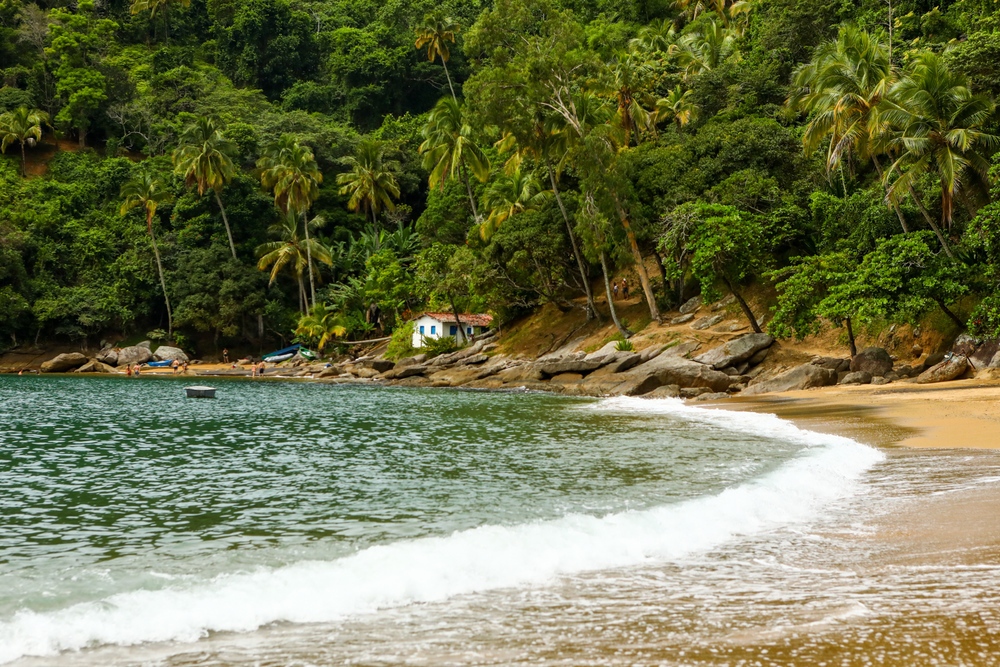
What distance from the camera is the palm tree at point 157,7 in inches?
3438

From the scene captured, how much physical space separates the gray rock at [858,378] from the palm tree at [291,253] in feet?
138

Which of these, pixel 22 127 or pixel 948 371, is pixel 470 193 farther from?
pixel 22 127

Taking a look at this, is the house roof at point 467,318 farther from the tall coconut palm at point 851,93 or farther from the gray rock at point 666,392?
the tall coconut palm at point 851,93

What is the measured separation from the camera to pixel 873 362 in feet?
90.1

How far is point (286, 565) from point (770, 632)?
4.59m

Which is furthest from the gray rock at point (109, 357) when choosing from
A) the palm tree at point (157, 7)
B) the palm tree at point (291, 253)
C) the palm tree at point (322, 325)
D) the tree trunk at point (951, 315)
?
the tree trunk at point (951, 315)

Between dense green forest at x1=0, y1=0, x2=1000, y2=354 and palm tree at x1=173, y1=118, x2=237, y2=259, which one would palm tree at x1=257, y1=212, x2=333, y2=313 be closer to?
dense green forest at x1=0, y1=0, x2=1000, y2=354

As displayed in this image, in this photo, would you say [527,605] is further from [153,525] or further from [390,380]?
[390,380]

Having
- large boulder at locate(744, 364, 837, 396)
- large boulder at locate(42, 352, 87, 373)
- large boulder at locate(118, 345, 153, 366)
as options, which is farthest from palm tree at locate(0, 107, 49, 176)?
→ large boulder at locate(744, 364, 837, 396)

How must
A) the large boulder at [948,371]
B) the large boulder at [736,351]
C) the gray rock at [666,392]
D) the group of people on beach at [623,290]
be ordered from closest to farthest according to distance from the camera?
the large boulder at [948,371], the gray rock at [666,392], the large boulder at [736,351], the group of people on beach at [623,290]

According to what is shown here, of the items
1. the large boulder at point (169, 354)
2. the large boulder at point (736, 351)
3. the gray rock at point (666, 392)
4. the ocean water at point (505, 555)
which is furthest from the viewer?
the large boulder at point (169, 354)

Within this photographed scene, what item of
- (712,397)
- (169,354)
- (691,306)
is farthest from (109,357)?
(712,397)

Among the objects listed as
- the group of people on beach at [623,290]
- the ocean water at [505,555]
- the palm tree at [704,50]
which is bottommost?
the ocean water at [505,555]

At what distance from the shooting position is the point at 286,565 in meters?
7.55
